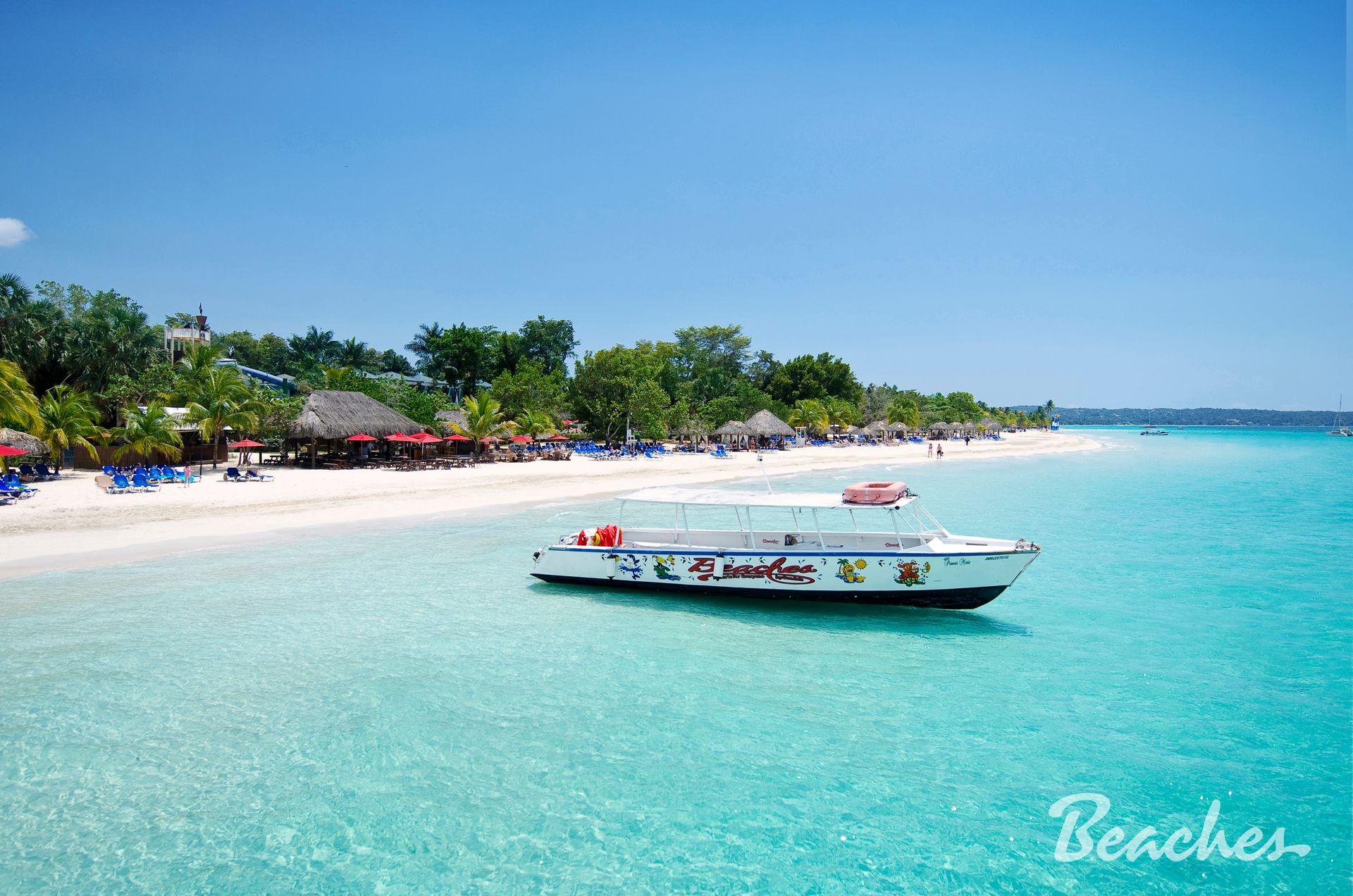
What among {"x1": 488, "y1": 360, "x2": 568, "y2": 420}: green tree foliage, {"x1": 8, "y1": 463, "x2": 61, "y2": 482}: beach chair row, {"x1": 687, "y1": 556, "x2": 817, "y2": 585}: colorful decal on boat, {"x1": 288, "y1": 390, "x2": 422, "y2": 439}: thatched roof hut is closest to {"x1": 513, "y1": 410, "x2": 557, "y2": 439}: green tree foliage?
{"x1": 488, "y1": 360, "x2": 568, "y2": 420}: green tree foliage

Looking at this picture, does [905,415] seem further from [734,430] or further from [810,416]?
[734,430]

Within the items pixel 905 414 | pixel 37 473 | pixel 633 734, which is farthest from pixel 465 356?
pixel 633 734


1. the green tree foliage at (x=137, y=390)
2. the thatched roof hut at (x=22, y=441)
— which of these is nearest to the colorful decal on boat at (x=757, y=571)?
the thatched roof hut at (x=22, y=441)

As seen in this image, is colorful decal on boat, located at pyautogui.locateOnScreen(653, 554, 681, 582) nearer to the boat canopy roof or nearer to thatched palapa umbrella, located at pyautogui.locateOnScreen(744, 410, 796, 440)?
the boat canopy roof

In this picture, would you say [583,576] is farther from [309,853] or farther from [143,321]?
[143,321]

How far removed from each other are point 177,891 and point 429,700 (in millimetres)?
→ 3310

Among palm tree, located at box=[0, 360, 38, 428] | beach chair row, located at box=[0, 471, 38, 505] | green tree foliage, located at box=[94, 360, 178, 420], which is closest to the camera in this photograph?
palm tree, located at box=[0, 360, 38, 428]

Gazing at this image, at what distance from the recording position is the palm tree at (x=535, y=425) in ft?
145

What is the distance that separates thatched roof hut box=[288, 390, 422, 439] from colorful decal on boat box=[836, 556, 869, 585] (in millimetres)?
27053

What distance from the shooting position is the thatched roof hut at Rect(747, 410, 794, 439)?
60625 mm

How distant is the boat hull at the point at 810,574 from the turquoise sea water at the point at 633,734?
44 centimetres

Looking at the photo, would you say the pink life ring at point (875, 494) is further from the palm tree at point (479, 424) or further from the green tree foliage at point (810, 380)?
the green tree foliage at point (810, 380)

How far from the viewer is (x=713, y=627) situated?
11.4 meters

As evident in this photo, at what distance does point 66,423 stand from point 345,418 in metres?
9.94
